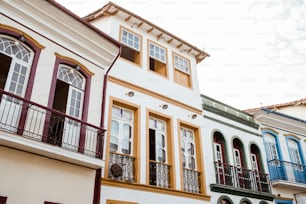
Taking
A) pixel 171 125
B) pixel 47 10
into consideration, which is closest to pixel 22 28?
pixel 47 10

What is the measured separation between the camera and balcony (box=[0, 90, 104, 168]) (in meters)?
7.05

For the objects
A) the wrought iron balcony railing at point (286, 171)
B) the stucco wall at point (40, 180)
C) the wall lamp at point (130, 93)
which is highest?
the wall lamp at point (130, 93)

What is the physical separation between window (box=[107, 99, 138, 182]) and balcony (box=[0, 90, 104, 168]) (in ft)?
3.16

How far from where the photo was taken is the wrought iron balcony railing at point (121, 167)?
9.13m

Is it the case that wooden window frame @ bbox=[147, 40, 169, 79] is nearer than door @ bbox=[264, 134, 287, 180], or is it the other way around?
wooden window frame @ bbox=[147, 40, 169, 79]

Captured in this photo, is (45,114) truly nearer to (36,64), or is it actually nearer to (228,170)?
(36,64)

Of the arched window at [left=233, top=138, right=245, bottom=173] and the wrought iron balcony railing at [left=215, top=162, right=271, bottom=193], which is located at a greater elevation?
the arched window at [left=233, top=138, right=245, bottom=173]

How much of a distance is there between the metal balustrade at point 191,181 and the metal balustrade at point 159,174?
80cm

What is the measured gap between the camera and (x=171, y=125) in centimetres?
1169

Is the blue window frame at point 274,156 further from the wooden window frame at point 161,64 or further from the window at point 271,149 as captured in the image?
the wooden window frame at point 161,64

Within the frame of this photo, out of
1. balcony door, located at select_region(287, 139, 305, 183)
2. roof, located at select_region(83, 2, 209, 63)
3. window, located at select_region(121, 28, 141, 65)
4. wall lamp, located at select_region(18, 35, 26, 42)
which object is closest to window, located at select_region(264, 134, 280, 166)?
balcony door, located at select_region(287, 139, 305, 183)

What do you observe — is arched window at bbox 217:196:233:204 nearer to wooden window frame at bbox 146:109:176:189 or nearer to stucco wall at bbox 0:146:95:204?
wooden window frame at bbox 146:109:176:189

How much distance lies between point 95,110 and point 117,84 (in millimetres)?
1638

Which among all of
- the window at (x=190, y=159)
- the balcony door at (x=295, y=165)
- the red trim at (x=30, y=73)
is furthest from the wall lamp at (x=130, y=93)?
the balcony door at (x=295, y=165)
